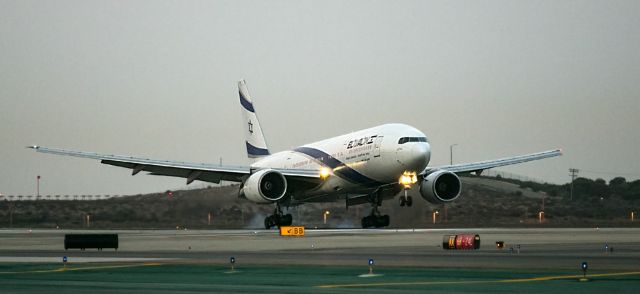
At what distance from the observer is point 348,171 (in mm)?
65875

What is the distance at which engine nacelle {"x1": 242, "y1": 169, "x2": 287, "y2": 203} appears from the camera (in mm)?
67188

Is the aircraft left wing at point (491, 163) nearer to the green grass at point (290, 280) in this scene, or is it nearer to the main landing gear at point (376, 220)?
the main landing gear at point (376, 220)

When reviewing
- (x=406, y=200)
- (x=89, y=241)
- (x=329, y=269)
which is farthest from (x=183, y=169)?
(x=329, y=269)

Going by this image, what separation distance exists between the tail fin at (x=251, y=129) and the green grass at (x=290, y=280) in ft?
177

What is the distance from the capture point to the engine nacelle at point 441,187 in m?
67.6

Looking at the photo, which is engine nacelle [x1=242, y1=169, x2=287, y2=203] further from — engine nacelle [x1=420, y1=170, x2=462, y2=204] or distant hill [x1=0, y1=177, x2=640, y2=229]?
engine nacelle [x1=420, y1=170, x2=462, y2=204]

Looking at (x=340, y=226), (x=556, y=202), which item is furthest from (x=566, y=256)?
(x=556, y=202)

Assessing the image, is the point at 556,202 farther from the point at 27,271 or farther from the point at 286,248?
the point at 27,271

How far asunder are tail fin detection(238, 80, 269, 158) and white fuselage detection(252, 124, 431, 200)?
1250cm

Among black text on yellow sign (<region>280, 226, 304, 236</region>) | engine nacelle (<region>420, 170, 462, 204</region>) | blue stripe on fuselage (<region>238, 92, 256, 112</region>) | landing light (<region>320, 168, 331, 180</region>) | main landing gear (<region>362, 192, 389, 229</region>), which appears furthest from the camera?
blue stripe on fuselage (<region>238, 92, 256, 112</region>)

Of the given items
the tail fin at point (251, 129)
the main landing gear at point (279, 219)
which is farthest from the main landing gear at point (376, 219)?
the tail fin at point (251, 129)

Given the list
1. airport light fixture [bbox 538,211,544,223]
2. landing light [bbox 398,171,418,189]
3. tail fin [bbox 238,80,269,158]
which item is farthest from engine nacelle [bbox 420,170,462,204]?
tail fin [bbox 238,80,269,158]

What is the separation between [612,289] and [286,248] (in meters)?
23.8

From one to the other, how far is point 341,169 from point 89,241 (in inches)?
957
